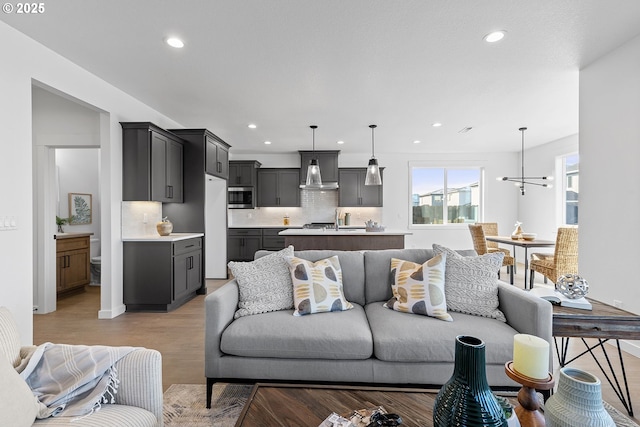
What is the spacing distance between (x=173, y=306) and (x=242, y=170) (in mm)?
3696


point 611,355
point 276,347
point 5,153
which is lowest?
point 611,355

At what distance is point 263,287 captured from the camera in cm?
225

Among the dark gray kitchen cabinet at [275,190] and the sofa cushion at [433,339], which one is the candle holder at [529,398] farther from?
the dark gray kitchen cabinet at [275,190]

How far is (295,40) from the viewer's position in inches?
102

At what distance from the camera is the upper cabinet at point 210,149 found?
455 cm

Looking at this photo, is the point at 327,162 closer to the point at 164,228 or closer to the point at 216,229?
the point at 216,229

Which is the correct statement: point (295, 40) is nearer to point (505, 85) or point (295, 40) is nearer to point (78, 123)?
point (505, 85)

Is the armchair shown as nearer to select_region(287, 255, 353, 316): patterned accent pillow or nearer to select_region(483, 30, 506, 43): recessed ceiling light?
select_region(287, 255, 353, 316): patterned accent pillow

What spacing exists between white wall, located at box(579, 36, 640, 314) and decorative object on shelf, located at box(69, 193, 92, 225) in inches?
295

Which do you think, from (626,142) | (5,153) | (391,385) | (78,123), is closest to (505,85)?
(626,142)

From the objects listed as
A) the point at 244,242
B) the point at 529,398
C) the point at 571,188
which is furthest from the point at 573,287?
the point at 244,242

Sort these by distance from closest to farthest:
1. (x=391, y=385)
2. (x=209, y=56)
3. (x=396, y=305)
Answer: (x=391, y=385)
(x=396, y=305)
(x=209, y=56)

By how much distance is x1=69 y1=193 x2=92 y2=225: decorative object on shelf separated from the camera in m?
5.55

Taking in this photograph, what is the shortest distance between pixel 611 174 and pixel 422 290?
90.6 inches
